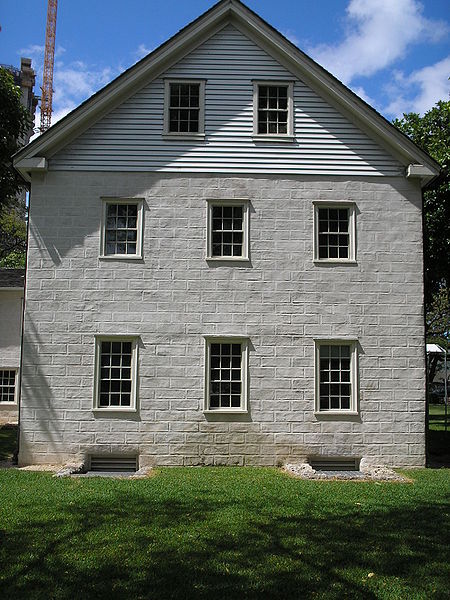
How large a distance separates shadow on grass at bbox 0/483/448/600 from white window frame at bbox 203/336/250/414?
14.4 feet

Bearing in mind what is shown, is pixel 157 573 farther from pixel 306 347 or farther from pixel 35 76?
pixel 35 76

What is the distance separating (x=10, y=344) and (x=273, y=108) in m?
15.0

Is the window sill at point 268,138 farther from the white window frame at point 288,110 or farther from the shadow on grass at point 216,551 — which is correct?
the shadow on grass at point 216,551

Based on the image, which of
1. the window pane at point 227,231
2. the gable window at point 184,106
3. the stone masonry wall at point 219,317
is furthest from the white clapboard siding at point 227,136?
the window pane at point 227,231

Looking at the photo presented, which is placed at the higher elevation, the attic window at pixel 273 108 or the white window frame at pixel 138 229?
the attic window at pixel 273 108

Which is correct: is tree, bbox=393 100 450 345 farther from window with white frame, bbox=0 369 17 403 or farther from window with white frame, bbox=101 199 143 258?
window with white frame, bbox=0 369 17 403

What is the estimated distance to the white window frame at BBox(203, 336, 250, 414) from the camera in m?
14.2

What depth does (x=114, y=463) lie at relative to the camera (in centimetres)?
1431

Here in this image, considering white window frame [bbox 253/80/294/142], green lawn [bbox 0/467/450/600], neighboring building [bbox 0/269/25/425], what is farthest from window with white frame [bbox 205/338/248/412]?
neighboring building [bbox 0/269/25/425]

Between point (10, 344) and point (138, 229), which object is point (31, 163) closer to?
point (138, 229)

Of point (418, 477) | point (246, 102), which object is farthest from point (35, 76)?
point (418, 477)

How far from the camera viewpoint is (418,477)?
12.9m

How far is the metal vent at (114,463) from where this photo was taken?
14273mm

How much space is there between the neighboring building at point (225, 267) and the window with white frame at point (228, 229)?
0.18ft
